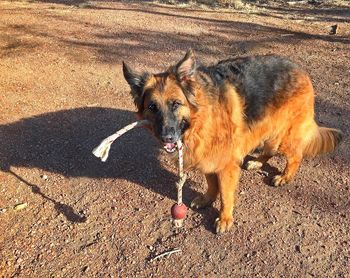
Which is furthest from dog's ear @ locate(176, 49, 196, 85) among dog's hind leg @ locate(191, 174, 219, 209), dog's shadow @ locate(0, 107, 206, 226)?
dog's shadow @ locate(0, 107, 206, 226)

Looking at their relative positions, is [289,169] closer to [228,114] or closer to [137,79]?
[228,114]

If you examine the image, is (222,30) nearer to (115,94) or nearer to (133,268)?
(115,94)

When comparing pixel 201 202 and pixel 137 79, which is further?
pixel 201 202

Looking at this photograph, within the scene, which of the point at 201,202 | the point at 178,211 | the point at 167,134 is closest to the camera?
the point at 167,134

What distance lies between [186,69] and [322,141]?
2324 mm

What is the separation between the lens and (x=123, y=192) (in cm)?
519

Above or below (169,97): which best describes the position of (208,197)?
below

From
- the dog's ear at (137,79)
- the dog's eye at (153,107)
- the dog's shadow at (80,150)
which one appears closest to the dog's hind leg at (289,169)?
the dog's shadow at (80,150)

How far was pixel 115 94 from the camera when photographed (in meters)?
7.74

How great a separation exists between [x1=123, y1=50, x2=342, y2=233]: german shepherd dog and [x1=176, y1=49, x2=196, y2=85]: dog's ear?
0.03ft

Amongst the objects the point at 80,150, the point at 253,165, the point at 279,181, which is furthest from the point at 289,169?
the point at 80,150

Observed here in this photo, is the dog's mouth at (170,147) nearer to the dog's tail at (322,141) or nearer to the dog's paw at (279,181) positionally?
the dog's paw at (279,181)

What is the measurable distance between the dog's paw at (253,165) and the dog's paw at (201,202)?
0.93 meters

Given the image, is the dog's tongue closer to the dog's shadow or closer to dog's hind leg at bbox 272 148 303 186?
the dog's shadow
